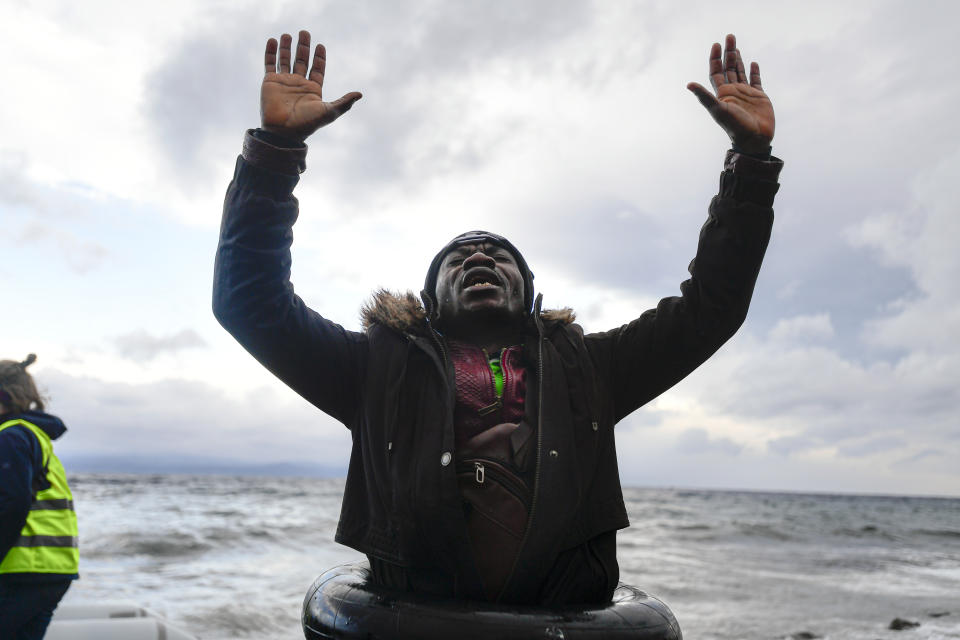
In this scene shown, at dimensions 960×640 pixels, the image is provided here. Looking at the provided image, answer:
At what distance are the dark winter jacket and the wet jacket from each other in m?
2.70

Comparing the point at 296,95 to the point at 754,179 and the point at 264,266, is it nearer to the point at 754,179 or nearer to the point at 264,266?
the point at 264,266

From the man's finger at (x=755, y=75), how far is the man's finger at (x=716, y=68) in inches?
4.4

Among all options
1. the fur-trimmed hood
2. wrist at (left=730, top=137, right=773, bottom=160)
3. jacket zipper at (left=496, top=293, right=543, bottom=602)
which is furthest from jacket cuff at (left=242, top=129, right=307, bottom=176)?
wrist at (left=730, top=137, right=773, bottom=160)

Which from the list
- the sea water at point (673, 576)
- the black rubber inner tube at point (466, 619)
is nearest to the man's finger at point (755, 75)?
the black rubber inner tube at point (466, 619)

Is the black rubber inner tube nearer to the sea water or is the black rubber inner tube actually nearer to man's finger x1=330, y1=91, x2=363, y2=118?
man's finger x1=330, y1=91, x2=363, y2=118

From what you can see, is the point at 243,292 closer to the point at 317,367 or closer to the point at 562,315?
the point at 317,367

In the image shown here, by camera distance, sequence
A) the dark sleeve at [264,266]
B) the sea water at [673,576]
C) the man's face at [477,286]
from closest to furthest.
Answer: the dark sleeve at [264,266], the man's face at [477,286], the sea water at [673,576]

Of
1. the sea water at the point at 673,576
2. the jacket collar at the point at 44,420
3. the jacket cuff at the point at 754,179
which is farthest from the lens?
the sea water at the point at 673,576

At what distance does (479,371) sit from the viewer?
252cm

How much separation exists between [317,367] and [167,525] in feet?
72.0

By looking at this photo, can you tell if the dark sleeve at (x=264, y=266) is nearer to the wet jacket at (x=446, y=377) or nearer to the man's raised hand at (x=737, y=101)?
the wet jacket at (x=446, y=377)

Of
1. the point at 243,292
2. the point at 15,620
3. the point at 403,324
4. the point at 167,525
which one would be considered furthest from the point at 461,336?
the point at 167,525

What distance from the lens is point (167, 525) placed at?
850 inches

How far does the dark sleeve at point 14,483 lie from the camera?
4.09 meters
